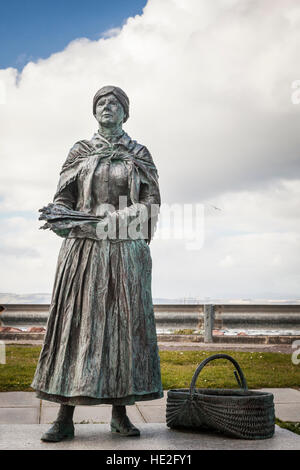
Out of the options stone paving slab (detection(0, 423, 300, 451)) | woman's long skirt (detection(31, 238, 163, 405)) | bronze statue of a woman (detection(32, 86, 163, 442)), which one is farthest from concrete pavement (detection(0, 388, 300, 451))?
woman's long skirt (detection(31, 238, 163, 405))

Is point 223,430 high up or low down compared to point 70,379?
down

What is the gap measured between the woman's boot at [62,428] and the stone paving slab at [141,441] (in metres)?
0.05

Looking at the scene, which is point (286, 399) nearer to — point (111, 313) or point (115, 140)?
point (111, 313)

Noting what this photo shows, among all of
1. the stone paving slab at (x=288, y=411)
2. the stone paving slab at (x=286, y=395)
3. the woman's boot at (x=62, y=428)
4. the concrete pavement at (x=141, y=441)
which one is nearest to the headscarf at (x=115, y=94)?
the woman's boot at (x=62, y=428)

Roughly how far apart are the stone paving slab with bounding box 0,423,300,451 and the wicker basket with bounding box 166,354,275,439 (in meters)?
0.06

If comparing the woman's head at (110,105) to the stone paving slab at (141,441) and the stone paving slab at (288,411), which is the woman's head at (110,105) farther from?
the stone paving slab at (288,411)

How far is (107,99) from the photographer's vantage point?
4230 millimetres

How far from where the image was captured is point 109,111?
13.9ft

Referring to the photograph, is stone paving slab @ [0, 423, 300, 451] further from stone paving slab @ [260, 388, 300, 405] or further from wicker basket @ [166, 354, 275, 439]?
stone paving slab @ [260, 388, 300, 405]

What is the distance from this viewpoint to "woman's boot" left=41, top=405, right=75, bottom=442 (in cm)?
383

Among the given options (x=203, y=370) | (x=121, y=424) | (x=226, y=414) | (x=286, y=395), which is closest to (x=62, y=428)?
(x=121, y=424)

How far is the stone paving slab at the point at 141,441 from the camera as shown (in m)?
3.68
